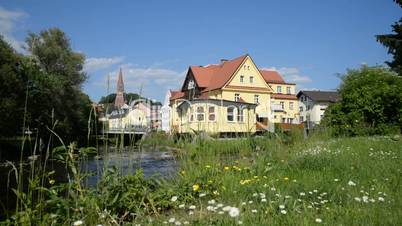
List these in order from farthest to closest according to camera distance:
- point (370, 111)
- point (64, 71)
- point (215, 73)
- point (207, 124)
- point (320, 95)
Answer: point (320, 95) → point (215, 73) → point (64, 71) → point (370, 111) → point (207, 124)

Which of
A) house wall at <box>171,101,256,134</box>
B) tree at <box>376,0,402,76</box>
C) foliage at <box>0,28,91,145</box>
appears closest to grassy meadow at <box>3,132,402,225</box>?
house wall at <box>171,101,256,134</box>

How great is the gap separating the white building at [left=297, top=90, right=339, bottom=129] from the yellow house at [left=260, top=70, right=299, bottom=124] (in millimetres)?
2678

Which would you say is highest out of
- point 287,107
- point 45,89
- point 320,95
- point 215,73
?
point 215,73

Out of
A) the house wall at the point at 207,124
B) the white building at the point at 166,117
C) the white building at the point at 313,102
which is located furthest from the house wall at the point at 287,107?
the house wall at the point at 207,124

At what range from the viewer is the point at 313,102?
64625mm

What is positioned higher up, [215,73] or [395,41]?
[215,73]

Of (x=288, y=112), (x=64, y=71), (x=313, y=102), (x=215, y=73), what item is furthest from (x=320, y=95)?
(x=64, y=71)

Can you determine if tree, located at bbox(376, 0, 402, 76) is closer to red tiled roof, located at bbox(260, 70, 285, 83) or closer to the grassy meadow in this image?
the grassy meadow

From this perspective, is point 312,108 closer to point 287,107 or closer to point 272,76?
point 287,107

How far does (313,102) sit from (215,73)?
74.4 feet

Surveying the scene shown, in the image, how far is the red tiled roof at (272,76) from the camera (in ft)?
202

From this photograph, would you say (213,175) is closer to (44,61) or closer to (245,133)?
(245,133)

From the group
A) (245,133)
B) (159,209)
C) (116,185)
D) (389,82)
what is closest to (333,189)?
(159,209)

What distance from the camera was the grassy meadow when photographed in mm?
3047
